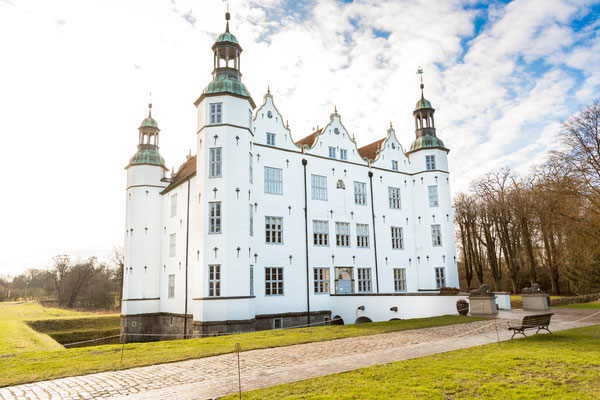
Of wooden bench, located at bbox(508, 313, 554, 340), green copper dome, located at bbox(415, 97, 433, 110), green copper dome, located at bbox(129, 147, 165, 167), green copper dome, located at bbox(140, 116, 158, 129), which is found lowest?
wooden bench, located at bbox(508, 313, 554, 340)

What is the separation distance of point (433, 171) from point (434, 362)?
24234 mm

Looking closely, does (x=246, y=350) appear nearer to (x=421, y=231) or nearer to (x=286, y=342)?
(x=286, y=342)

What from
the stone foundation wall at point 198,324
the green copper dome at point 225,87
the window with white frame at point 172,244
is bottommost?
the stone foundation wall at point 198,324

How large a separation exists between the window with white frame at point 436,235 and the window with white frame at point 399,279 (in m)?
3.22

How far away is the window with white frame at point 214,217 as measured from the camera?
2139cm

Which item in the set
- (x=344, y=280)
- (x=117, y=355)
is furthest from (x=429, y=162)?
(x=117, y=355)

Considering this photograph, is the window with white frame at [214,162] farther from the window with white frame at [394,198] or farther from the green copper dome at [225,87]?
the window with white frame at [394,198]

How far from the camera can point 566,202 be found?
83.3ft

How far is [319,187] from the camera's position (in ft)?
89.2

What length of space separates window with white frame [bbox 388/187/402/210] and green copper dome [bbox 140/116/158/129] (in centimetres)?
1956

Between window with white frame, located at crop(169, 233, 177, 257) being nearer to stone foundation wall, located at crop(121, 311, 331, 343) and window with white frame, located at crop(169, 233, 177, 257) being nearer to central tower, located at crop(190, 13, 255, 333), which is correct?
stone foundation wall, located at crop(121, 311, 331, 343)

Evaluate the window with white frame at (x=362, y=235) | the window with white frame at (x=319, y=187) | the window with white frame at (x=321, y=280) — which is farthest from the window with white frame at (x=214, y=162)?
the window with white frame at (x=362, y=235)

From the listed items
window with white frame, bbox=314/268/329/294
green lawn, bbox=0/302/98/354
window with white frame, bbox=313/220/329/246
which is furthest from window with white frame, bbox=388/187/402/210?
green lawn, bbox=0/302/98/354

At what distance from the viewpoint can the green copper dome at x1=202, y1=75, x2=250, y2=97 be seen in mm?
22828
